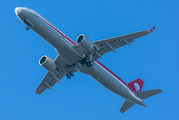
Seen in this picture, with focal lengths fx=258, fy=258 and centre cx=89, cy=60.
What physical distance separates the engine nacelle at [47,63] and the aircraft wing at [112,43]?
7.00 m

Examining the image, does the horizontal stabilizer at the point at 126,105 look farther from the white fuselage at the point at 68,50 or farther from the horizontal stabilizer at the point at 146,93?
the horizontal stabilizer at the point at 146,93

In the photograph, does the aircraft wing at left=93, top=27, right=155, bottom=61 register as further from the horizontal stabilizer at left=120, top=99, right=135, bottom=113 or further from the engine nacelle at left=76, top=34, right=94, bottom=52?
the horizontal stabilizer at left=120, top=99, right=135, bottom=113

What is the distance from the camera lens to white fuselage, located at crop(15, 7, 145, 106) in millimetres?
35781

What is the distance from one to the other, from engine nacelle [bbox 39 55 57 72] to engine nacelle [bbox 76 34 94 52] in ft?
22.3

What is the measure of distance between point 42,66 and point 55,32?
22.4 feet

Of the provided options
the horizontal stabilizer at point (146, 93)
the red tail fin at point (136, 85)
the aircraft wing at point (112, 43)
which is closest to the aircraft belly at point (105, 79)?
Result: the aircraft wing at point (112, 43)

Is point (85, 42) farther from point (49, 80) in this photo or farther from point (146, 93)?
point (146, 93)

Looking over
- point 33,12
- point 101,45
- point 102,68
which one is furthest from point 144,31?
point 33,12

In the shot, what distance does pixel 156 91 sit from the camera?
42.5 metres

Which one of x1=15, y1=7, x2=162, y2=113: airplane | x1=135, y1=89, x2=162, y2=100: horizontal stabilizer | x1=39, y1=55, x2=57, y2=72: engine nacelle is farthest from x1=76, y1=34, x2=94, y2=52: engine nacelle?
x1=135, y1=89, x2=162, y2=100: horizontal stabilizer

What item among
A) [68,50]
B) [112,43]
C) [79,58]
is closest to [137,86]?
[112,43]

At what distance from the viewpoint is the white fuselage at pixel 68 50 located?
35781 millimetres

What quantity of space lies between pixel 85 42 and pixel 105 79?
335 inches

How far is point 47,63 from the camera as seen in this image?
4112 cm
